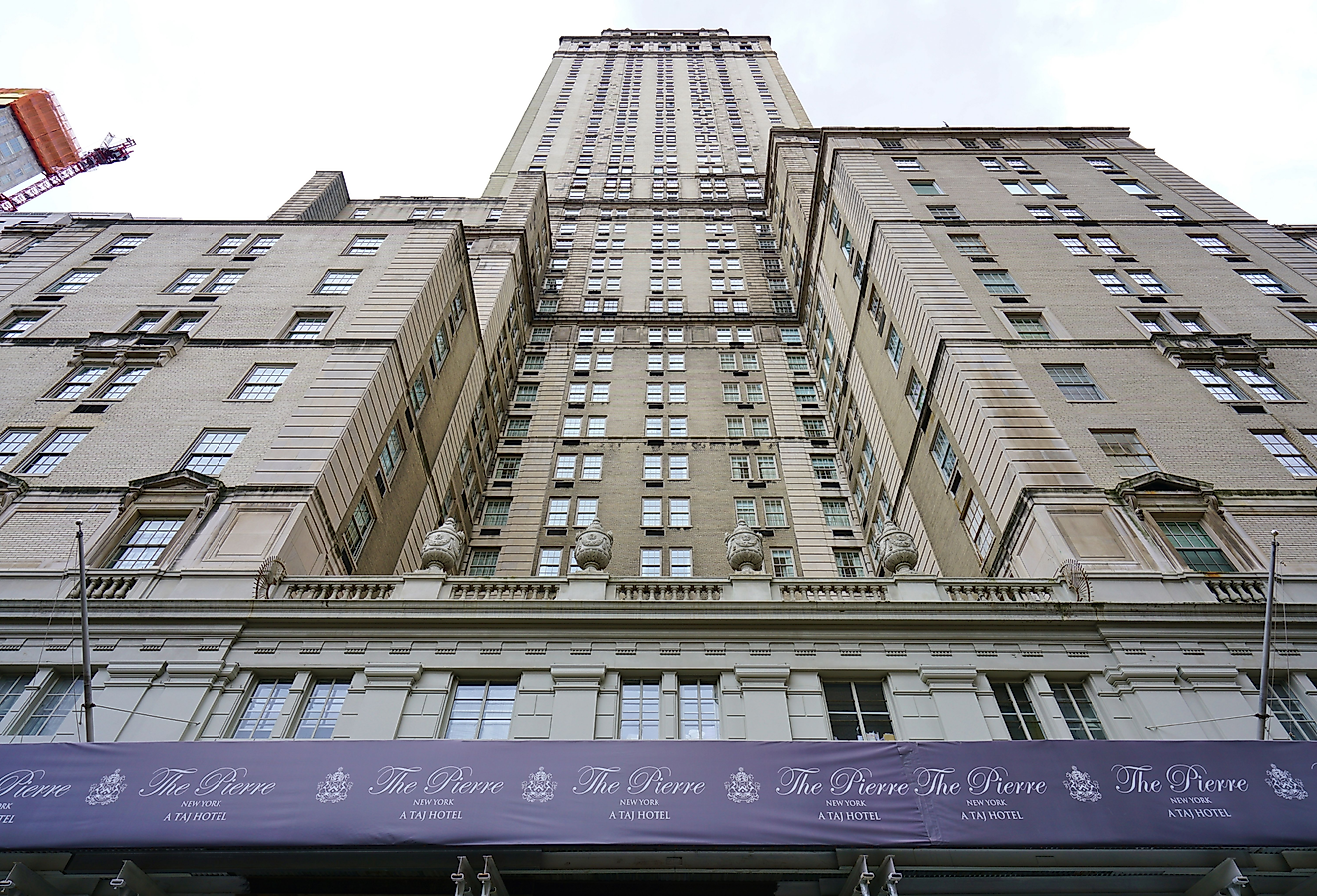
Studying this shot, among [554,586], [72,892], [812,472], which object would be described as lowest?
[72,892]

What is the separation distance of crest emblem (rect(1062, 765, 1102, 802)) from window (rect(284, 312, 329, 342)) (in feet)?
98.1

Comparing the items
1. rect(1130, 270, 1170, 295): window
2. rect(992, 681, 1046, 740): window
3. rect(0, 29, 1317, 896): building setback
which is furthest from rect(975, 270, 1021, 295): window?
rect(992, 681, 1046, 740): window

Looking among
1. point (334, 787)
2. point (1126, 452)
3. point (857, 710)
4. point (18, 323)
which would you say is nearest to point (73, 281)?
point (18, 323)

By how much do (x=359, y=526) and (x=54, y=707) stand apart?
11374 millimetres

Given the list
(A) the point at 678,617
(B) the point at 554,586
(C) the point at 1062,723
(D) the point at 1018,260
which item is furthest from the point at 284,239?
(C) the point at 1062,723

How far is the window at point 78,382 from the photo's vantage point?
31759 millimetres

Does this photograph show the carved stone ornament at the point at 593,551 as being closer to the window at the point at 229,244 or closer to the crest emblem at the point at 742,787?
the crest emblem at the point at 742,787

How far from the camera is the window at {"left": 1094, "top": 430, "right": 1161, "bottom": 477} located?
93.6 ft

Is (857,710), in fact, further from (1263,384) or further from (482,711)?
(1263,384)

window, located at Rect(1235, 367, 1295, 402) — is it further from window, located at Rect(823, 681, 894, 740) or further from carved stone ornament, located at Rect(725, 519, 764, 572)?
window, located at Rect(823, 681, 894, 740)

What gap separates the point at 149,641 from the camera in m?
22.3

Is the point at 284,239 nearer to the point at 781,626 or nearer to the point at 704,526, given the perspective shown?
A: the point at 704,526

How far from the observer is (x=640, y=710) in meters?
21.2

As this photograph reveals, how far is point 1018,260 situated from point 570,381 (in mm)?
26649
